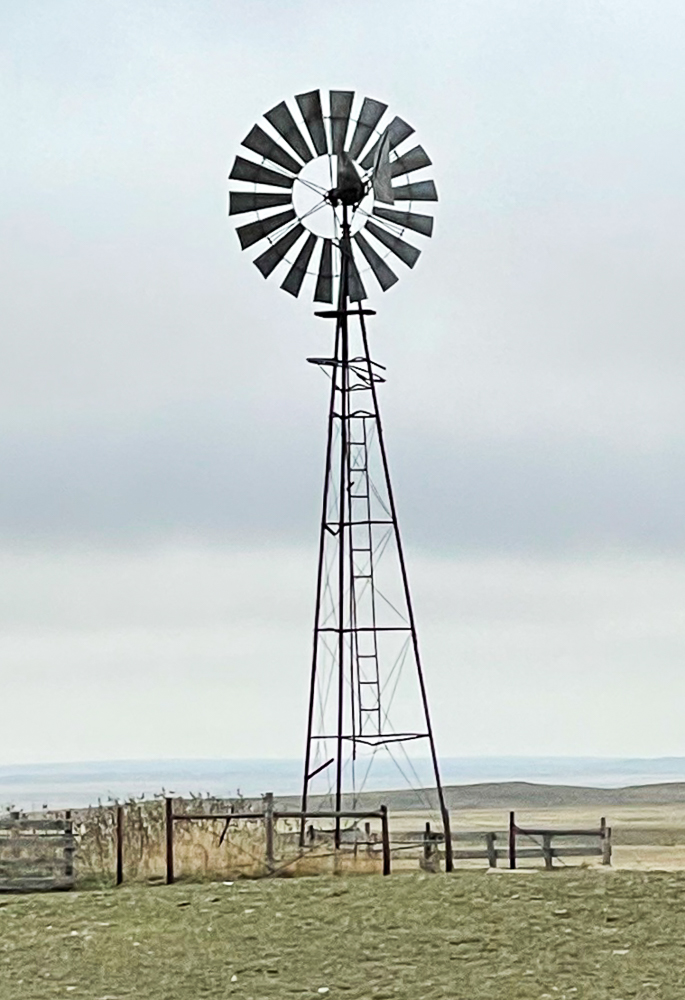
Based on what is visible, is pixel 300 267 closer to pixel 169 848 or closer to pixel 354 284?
pixel 354 284

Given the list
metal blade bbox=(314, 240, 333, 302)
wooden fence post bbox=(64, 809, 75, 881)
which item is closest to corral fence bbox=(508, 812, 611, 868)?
wooden fence post bbox=(64, 809, 75, 881)

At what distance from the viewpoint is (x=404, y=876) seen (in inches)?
1017

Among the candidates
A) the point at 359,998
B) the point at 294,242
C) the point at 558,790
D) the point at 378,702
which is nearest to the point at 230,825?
the point at 378,702

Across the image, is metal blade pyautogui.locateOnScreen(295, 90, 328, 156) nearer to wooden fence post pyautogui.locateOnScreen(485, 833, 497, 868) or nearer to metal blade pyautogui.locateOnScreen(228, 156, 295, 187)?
metal blade pyautogui.locateOnScreen(228, 156, 295, 187)

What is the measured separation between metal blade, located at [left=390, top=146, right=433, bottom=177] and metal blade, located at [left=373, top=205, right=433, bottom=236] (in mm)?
581

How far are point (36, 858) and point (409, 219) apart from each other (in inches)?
438

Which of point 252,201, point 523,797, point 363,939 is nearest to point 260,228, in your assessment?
point 252,201

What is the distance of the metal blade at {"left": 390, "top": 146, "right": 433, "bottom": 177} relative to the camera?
31.6m

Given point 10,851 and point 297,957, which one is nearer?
point 297,957

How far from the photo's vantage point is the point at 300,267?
1256 inches

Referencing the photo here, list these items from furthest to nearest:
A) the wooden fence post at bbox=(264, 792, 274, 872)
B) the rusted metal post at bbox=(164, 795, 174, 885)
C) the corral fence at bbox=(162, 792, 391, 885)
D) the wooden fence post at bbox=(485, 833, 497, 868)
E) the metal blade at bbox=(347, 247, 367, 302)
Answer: the metal blade at bbox=(347, 247, 367, 302) < the wooden fence post at bbox=(485, 833, 497, 868) < the wooden fence post at bbox=(264, 792, 274, 872) < the corral fence at bbox=(162, 792, 391, 885) < the rusted metal post at bbox=(164, 795, 174, 885)

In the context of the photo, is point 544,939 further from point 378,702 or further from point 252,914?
point 378,702

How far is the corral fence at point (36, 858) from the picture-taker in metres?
27.7

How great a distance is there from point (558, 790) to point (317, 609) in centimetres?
9214
